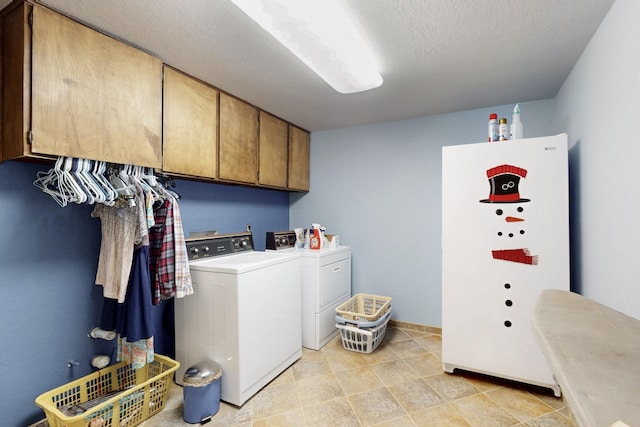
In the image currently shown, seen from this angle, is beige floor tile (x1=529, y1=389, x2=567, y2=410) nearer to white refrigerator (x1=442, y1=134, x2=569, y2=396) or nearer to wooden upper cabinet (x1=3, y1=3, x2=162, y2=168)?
white refrigerator (x1=442, y1=134, x2=569, y2=396)

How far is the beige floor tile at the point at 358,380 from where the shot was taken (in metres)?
2.02

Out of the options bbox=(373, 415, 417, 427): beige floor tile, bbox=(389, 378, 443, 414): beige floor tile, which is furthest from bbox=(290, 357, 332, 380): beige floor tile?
bbox=(373, 415, 417, 427): beige floor tile

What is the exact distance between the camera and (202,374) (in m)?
1.75

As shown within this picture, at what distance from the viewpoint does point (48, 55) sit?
1333 millimetres

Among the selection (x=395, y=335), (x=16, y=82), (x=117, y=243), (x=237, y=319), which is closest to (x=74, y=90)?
(x=16, y=82)

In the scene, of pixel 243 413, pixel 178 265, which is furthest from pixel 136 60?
pixel 243 413

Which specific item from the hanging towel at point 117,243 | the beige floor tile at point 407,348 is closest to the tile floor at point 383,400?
the beige floor tile at point 407,348

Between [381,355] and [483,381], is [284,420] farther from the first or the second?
[483,381]

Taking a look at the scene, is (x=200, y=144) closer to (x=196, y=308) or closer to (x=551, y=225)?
(x=196, y=308)

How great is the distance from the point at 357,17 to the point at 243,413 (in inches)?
90.0

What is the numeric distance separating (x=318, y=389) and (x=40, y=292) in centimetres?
173

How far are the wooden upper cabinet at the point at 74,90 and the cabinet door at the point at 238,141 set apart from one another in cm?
62

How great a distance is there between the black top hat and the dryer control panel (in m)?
1.96

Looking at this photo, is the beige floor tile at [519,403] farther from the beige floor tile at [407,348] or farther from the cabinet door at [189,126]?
the cabinet door at [189,126]
